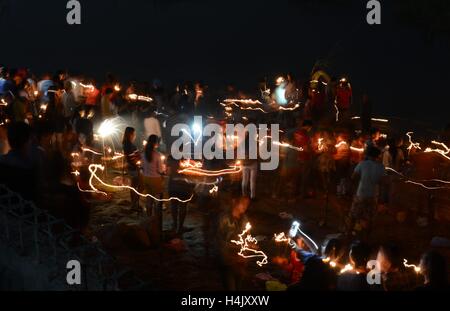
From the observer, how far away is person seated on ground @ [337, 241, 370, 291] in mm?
6098

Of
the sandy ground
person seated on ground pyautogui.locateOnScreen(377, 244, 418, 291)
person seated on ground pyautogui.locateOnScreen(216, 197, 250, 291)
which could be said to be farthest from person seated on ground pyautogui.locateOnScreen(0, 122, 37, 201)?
person seated on ground pyautogui.locateOnScreen(377, 244, 418, 291)

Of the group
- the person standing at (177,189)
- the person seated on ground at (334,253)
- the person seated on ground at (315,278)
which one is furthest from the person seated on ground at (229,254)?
the person standing at (177,189)

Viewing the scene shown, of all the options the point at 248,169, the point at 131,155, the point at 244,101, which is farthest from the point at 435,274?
the point at 244,101

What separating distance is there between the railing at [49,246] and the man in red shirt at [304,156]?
776cm

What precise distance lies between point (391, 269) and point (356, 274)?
1171 millimetres

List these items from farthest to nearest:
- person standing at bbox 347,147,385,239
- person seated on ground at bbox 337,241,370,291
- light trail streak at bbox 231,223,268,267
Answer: person standing at bbox 347,147,385,239 < light trail streak at bbox 231,223,268,267 < person seated on ground at bbox 337,241,370,291

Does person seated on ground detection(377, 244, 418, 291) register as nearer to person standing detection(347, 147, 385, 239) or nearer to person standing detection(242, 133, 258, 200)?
person standing detection(347, 147, 385, 239)

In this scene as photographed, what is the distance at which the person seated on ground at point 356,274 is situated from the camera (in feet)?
20.0

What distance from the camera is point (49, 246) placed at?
20.2 ft

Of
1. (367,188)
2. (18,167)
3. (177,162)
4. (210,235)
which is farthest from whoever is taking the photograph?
(177,162)

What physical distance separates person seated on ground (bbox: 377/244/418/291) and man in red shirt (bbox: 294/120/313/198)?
6137 mm

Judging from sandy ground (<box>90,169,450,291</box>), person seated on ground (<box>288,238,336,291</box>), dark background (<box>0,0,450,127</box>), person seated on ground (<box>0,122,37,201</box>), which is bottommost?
sandy ground (<box>90,169,450,291</box>)

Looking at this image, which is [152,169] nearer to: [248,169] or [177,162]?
[177,162]

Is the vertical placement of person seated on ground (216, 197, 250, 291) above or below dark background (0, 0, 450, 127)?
below
